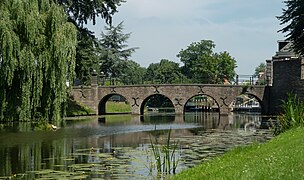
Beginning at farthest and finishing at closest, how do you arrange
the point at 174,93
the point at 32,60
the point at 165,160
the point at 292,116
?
1. the point at 174,93
2. the point at 32,60
3. the point at 292,116
4. the point at 165,160

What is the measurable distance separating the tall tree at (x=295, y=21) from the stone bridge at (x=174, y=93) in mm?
11749

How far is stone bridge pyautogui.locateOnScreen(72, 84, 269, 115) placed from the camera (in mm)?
47344

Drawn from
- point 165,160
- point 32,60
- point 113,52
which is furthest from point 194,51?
point 165,160

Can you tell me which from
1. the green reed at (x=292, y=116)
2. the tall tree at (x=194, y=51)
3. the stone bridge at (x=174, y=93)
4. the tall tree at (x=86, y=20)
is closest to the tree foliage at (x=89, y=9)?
the tall tree at (x=86, y=20)

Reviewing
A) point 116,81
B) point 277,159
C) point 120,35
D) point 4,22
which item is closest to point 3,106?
point 4,22

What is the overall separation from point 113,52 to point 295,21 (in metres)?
33.0

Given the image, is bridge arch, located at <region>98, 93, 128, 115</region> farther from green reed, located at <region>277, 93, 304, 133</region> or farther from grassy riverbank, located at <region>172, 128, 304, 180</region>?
grassy riverbank, located at <region>172, 128, 304, 180</region>

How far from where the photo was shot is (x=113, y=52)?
6469 cm

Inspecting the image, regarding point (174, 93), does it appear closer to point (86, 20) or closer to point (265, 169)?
point (86, 20)

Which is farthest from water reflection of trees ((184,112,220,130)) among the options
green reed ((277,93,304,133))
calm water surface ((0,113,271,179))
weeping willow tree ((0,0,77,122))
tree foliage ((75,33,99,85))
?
green reed ((277,93,304,133))

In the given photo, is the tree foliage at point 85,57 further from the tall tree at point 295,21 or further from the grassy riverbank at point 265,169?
the grassy riverbank at point 265,169

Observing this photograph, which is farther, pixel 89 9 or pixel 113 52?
pixel 113 52

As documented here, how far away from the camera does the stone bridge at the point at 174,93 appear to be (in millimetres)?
47344

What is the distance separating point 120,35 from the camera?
65.7 metres
